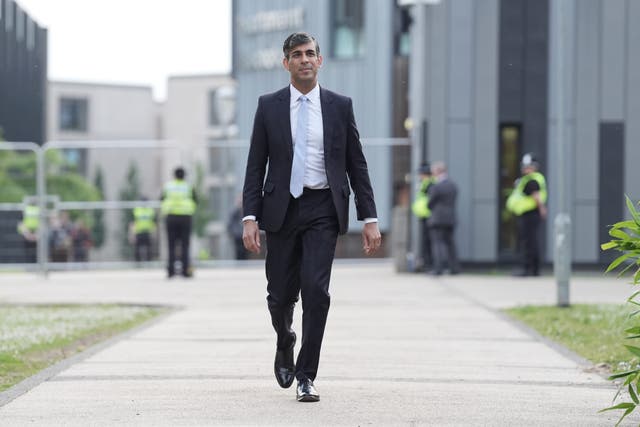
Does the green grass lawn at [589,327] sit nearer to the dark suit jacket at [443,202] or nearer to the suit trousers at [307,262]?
the suit trousers at [307,262]

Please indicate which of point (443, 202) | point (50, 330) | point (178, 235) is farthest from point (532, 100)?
point (50, 330)

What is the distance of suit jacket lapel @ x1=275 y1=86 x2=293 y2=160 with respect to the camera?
22.3 ft

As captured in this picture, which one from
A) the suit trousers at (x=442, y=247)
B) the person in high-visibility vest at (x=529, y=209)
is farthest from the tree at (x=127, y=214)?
the person in high-visibility vest at (x=529, y=209)

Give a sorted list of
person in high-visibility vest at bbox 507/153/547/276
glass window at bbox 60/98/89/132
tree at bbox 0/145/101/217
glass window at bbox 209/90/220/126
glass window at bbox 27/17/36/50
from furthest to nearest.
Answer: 1. glass window at bbox 60/98/89/132
2. glass window at bbox 209/90/220/126
3. tree at bbox 0/145/101/217
4. glass window at bbox 27/17/36/50
5. person in high-visibility vest at bbox 507/153/547/276

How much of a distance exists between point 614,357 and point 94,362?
333 cm

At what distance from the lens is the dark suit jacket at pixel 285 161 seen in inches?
266

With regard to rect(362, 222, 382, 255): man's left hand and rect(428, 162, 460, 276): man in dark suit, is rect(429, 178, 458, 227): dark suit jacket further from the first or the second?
rect(362, 222, 382, 255): man's left hand

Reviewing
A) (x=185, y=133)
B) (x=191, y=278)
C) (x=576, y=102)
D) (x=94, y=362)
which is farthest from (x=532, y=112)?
(x=185, y=133)

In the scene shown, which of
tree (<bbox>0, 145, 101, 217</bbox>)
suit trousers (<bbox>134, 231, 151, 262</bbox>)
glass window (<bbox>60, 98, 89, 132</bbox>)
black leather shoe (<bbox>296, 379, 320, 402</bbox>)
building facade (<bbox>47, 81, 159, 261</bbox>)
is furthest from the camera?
glass window (<bbox>60, 98, 89, 132</bbox>)

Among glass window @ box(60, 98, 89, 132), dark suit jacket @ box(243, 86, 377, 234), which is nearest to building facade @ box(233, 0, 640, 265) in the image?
dark suit jacket @ box(243, 86, 377, 234)

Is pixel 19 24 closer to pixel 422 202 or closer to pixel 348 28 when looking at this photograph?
pixel 422 202

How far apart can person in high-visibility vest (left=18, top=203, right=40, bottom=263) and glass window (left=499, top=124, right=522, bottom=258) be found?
7.81m

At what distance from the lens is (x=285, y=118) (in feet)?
22.4

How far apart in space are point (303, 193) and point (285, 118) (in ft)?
1.29
